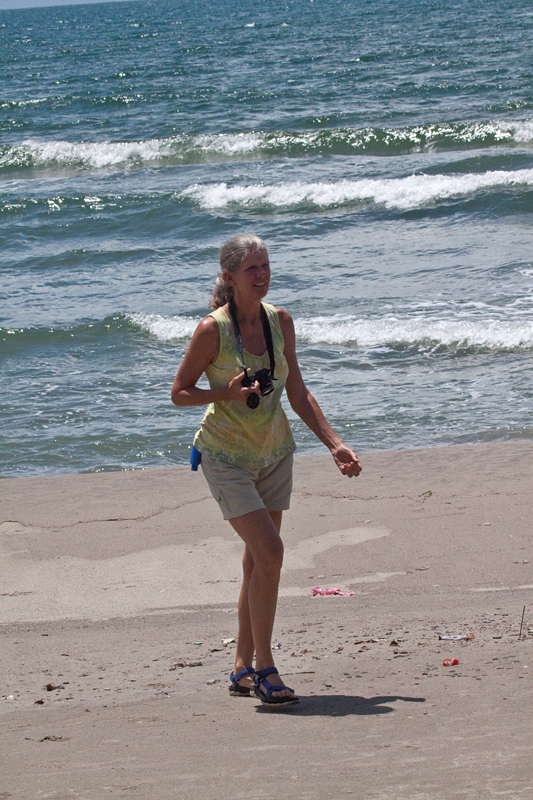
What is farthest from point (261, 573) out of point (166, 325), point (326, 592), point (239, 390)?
point (166, 325)

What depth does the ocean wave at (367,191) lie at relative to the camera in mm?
16688

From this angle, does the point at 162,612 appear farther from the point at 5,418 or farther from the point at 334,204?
the point at 334,204

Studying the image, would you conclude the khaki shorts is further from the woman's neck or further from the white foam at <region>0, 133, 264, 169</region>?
the white foam at <region>0, 133, 264, 169</region>

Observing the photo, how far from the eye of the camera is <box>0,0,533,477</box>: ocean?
8.08 meters

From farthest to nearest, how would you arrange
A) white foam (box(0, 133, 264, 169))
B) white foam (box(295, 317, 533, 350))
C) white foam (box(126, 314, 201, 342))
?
white foam (box(0, 133, 264, 169)), white foam (box(126, 314, 201, 342)), white foam (box(295, 317, 533, 350))

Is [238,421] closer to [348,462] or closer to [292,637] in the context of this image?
[348,462]

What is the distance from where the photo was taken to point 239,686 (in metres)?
3.50

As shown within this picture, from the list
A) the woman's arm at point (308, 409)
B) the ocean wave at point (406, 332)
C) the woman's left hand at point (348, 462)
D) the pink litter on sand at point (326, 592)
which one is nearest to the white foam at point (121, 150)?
the ocean wave at point (406, 332)

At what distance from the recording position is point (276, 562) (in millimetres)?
3340

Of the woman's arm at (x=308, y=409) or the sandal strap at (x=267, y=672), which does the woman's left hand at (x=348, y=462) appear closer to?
the woman's arm at (x=308, y=409)

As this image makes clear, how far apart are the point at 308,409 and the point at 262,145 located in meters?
20.4

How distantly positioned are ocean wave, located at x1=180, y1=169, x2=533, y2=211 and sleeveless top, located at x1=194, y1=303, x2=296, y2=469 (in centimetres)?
1332

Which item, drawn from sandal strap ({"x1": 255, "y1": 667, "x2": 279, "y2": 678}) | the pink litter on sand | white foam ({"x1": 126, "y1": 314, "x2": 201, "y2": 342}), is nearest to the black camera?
sandal strap ({"x1": 255, "y1": 667, "x2": 279, "y2": 678})

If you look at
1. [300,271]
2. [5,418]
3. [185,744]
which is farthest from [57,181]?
[185,744]
